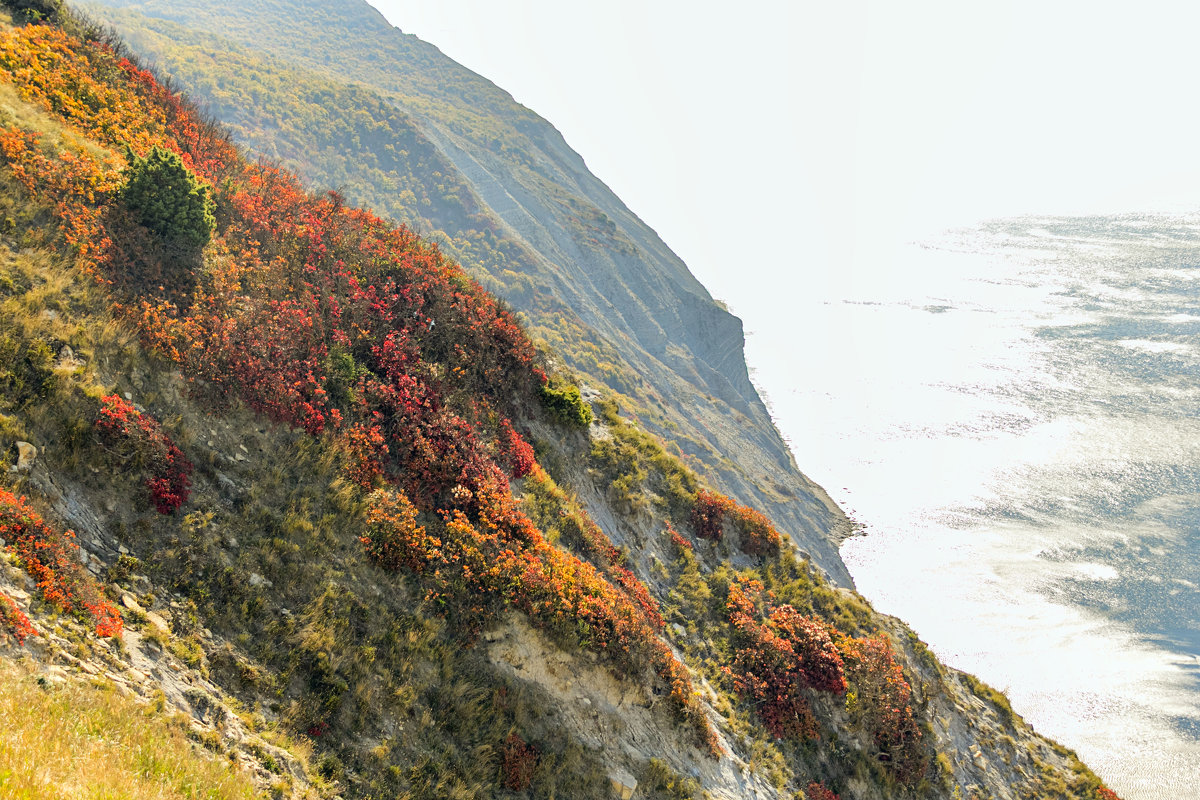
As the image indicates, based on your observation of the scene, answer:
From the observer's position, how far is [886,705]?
18.5 m

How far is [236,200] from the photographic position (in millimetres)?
18250

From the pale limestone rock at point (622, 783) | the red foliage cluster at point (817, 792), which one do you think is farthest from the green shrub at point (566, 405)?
the red foliage cluster at point (817, 792)

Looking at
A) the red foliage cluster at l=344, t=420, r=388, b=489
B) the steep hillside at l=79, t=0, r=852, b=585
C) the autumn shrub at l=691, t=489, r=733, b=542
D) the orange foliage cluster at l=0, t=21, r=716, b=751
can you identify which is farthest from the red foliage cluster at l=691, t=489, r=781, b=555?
the steep hillside at l=79, t=0, r=852, b=585

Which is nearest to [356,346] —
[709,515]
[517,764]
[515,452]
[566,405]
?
[515,452]

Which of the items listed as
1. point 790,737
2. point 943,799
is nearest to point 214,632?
point 790,737

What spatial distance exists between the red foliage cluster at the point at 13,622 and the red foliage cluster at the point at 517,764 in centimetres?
813

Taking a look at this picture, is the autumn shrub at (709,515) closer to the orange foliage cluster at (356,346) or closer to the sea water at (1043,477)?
the orange foliage cluster at (356,346)

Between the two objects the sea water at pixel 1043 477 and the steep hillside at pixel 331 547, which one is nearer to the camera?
the steep hillside at pixel 331 547

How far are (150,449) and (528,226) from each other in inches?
2734

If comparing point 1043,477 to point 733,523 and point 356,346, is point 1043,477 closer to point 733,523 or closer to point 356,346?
point 733,523

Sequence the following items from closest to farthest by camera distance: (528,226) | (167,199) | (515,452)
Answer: (167,199) → (515,452) → (528,226)

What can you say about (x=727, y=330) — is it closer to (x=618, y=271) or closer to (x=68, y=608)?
(x=618, y=271)

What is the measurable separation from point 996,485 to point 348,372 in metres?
75.7

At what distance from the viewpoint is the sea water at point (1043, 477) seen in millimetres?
43625
